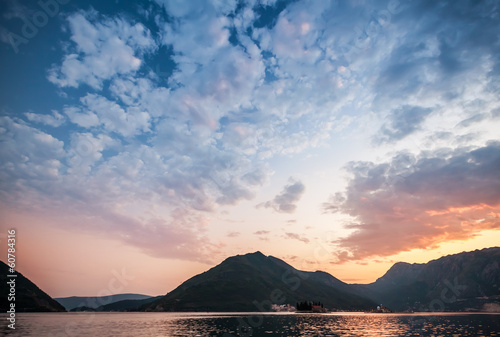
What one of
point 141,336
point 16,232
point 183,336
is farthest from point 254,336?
point 16,232

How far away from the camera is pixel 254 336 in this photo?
9231 centimetres

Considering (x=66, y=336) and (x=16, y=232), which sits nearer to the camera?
(x=16, y=232)

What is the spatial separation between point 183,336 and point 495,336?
94.7m

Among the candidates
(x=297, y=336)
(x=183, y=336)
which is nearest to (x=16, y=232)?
(x=183, y=336)

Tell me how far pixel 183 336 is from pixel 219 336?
35.8 feet

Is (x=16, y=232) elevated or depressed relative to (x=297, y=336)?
elevated

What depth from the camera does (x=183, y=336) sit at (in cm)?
8944

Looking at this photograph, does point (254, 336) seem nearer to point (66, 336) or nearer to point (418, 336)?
point (418, 336)

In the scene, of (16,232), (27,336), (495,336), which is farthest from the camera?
(495,336)

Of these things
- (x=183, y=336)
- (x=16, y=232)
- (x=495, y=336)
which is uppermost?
(x=16, y=232)

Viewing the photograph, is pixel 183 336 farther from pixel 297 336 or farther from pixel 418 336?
pixel 418 336

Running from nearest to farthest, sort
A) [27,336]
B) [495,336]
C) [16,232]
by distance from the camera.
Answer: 1. [16,232]
2. [27,336]
3. [495,336]

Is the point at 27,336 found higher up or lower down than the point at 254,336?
higher up

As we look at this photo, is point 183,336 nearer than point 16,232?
No
